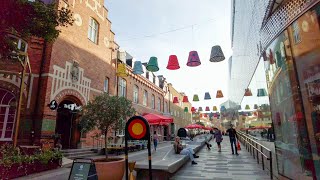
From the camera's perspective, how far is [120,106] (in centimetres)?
934

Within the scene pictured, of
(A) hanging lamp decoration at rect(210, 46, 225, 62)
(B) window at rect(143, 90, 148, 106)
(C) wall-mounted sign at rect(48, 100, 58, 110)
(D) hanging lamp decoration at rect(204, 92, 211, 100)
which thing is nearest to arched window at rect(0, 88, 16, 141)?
(C) wall-mounted sign at rect(48, 100, 58, 110)

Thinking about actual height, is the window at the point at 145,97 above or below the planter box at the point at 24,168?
above

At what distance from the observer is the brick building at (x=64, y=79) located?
12336mm

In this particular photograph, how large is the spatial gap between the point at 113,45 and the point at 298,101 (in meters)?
19.1

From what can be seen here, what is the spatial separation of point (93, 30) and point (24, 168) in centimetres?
1259

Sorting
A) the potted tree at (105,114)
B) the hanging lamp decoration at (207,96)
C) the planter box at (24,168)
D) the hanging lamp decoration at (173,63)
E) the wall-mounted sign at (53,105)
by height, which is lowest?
the planter box at (24,168)

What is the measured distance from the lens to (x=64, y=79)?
14273mm

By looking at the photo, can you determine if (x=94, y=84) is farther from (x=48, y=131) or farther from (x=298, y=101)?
(x=298, y=101)

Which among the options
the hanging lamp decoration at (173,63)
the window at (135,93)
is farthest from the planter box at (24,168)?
the window at (135,93)

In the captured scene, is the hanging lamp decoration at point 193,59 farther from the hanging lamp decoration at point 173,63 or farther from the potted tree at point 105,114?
the potted tree at point 105,114

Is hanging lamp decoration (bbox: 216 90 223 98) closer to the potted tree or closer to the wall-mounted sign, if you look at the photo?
the potted tree

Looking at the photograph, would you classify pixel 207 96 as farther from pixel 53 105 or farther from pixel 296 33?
pixel 296 33

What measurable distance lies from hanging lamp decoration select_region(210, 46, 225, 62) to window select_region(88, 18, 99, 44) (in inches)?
434

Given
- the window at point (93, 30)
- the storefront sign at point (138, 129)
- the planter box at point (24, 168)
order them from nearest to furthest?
the storefront sign at point (138, 129), the planter box at point (24, 168), the window at point (93, 30)
